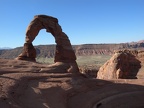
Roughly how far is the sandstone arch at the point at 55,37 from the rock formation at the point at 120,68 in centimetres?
1013

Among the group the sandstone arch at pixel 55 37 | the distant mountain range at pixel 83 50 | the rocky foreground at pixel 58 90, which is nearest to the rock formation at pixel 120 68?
the sandstone arch at pixel 55 37

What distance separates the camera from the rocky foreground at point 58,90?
52.5ft

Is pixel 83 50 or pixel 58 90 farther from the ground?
pixel 83 50

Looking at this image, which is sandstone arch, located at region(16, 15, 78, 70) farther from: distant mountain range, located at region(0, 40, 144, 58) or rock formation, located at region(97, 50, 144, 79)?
distant mountain range, located at region(0, 40, 144, 58)

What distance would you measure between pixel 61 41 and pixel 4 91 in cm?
1510

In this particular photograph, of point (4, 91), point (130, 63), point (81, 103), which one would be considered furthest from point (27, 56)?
point (130, 63)

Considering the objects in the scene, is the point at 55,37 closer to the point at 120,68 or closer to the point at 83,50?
the point at 120,68

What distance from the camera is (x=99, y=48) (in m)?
176

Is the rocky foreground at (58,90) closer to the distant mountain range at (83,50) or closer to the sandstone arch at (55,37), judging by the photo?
the sandstone arch at (55,37)

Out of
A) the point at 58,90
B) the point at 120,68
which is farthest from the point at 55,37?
the point at 120,68

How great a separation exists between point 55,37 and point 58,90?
11542 mm

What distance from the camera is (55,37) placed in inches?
1193

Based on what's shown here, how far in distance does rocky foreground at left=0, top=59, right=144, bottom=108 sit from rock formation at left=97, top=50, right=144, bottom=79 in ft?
34.7

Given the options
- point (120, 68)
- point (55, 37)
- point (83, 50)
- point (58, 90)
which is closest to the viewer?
point (58, 90)
